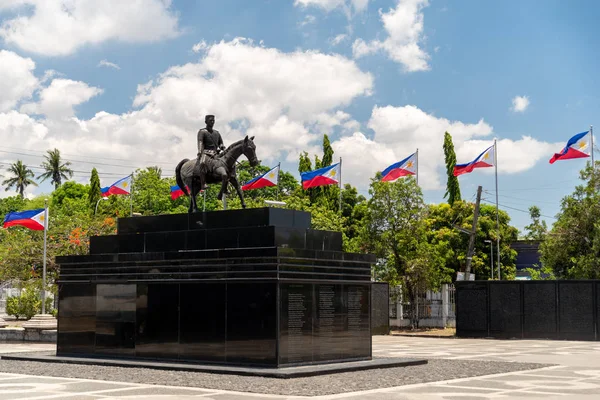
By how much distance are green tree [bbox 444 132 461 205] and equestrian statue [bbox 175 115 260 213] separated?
52649 millimetres

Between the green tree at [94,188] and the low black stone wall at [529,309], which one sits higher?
the green tree at [94,188]

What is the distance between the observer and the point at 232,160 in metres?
20.3

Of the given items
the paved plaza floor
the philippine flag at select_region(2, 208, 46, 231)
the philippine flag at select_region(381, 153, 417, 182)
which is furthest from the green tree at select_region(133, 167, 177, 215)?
the paved plaza floor

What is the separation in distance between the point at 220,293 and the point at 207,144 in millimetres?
4338

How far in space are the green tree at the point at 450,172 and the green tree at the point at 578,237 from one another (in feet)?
106

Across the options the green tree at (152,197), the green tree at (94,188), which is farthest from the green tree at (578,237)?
the green tree at (94,188)

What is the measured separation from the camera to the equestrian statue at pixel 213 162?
20.2 metres

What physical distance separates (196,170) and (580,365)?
428 inches

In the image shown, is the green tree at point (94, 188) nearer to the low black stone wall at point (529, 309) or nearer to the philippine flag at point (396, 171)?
the philippine flag at point (396, 171)

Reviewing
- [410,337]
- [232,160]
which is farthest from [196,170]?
[410,337]

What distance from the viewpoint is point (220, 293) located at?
18.2m

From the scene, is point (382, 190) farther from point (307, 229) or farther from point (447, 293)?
point (307, 229)

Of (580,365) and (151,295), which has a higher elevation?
(151,295)

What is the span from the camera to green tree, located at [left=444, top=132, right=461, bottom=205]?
71.6 meters
